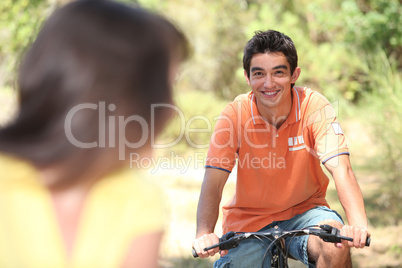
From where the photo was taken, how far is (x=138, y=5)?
1587mm

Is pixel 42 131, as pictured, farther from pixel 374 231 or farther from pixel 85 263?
pixel 374 231

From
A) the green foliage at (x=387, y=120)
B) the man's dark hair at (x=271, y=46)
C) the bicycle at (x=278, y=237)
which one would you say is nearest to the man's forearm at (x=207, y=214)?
the bicycle at (x=278, y=237)

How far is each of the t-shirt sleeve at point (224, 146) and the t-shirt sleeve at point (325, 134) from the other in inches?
18.6

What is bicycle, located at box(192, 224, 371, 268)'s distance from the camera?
283 cm

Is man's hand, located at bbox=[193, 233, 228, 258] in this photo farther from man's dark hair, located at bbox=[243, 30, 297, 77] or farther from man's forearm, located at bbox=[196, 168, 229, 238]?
man's dark hair, located at bbox=[243, 30, 297, 77]

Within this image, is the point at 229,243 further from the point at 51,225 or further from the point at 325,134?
the point at 51,225

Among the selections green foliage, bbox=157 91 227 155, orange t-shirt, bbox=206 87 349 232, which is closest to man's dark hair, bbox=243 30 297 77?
orange t-shirt, bbox=206 87 349 232

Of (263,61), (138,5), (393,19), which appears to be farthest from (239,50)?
(138,5)

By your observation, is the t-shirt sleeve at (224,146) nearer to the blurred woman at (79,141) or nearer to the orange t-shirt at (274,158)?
the orange t-shirt at (274,158)

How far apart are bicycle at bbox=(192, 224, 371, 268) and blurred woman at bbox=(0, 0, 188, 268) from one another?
145 centimetres

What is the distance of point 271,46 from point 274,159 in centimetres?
74

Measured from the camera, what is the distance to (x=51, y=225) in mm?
1480

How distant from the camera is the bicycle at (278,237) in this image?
283cm

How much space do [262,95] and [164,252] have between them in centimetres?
377
